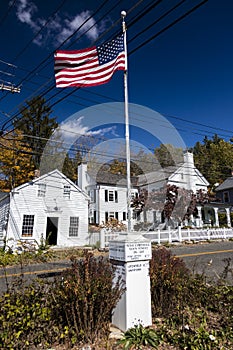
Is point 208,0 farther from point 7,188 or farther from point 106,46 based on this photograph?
point 7,188

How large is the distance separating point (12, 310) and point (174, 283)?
2450 mm

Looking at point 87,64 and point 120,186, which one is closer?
point 87,64

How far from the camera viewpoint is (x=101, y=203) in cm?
2528

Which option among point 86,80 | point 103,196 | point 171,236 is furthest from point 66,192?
point 86,80

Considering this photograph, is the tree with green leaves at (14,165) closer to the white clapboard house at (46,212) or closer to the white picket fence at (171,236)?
the white clapboard house at (46,212)

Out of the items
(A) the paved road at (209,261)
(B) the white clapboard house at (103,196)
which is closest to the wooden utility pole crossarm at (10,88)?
(A) the paved road at (209,261)

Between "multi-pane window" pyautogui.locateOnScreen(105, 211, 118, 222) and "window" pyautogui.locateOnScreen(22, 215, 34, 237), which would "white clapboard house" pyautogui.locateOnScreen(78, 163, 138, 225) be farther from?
"window" pyautogui.locateOnScreen(22, 215, 34, 237)

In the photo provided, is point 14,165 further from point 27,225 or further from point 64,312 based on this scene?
point 64,312

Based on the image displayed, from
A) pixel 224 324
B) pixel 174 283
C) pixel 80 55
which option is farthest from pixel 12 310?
pixel 80 55

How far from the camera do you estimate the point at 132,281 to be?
11.3ft

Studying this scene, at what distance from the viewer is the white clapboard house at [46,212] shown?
53.5 feet

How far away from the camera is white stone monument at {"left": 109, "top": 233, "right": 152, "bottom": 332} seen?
336 centimetres

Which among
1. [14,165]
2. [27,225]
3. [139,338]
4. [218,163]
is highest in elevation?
[218,163]

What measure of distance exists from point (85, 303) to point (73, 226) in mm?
16077
